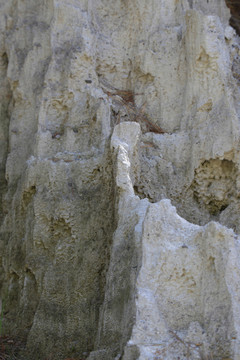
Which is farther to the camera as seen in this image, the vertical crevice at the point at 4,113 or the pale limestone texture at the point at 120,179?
the vertical crevice at the point at 4,113

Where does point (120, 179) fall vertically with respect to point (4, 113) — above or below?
below

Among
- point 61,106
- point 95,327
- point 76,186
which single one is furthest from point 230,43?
point 95,327

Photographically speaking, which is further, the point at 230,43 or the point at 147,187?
the point at 230,43

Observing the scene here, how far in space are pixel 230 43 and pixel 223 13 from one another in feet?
6.54

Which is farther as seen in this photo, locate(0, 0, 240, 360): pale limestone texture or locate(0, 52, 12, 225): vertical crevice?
locate(0, 52, 12, 225): vertical crevice

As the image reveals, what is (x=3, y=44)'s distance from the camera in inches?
432

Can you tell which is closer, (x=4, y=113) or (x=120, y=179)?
(x=120, y=179)

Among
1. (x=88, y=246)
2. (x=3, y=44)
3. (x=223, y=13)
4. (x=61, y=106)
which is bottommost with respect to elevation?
(x=88, y=246)

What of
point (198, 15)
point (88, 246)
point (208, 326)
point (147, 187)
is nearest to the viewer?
point (208, 326)

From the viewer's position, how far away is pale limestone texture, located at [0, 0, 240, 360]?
516 centimetres

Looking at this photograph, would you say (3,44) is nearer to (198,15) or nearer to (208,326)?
(198,15)

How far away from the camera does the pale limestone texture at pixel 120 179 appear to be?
5.16 m

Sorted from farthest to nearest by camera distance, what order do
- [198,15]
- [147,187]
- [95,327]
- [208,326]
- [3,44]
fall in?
[3,44] → [198,15] → [147,187] → [95,327] → [208,326]

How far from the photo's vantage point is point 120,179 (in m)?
6.75
